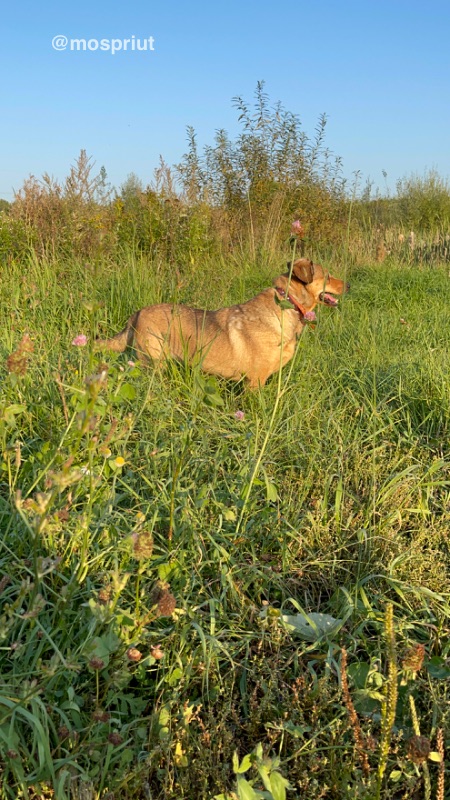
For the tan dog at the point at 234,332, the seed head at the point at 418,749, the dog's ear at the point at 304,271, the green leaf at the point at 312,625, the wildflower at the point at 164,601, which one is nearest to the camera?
the seed head at the point at 418,749

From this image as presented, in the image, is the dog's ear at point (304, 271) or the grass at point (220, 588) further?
the dog's ear at point (304, 271)

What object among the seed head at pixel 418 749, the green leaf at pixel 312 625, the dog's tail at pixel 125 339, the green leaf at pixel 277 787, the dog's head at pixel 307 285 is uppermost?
the dog's head at pixel 307 285

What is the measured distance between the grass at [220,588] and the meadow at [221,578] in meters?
0.01

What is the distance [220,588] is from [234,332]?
2.37 meters

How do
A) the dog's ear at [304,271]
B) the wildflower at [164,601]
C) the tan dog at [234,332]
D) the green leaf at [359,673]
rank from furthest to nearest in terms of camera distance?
the dog's ear at [304,271] < the tan dog at [234,332] < the green leaf at [359,673] < the wildflower at [164,601]

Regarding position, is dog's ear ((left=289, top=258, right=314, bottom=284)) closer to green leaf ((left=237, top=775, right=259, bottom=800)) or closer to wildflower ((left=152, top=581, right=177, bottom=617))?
wildflower ((left=152, top=581, right=177, bottom=617))

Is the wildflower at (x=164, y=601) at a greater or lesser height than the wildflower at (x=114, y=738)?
greater

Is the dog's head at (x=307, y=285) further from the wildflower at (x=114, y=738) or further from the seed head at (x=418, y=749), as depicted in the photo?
the seed head at (x=418, y=749)

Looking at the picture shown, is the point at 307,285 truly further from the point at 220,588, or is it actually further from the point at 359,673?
the point at 359,673

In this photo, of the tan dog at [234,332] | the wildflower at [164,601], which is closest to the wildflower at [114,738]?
the wildflower at [164,601]

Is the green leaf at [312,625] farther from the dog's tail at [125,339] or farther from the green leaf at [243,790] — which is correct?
the dog's tail at [125,339]

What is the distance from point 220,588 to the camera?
226cm

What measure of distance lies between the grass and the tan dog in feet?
1.17

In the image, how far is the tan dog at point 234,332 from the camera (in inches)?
161
